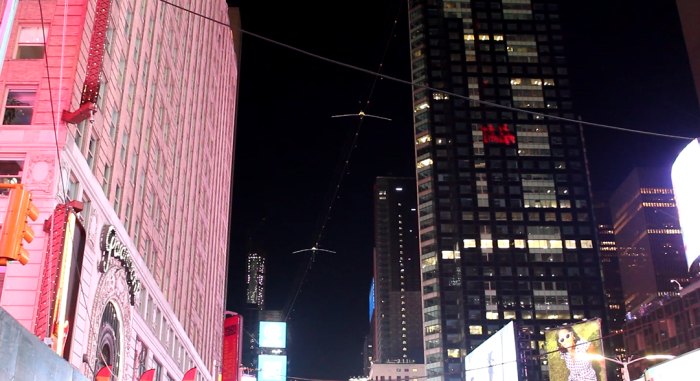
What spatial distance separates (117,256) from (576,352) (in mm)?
41256

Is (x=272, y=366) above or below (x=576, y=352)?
above

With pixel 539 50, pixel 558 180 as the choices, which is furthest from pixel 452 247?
pixel 539 50

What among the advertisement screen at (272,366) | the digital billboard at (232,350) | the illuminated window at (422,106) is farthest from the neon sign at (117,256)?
the illuminated window at (422,106)

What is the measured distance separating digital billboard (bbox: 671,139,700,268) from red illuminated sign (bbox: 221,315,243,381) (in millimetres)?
66458

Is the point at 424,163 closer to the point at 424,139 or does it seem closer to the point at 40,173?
the point at 424,139

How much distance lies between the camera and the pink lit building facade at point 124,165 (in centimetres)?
2866

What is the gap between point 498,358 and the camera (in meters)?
67.7

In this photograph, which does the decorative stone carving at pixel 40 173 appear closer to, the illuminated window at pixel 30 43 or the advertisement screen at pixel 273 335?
the illuminated window at pixel 30 43

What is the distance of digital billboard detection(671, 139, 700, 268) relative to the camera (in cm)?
3194

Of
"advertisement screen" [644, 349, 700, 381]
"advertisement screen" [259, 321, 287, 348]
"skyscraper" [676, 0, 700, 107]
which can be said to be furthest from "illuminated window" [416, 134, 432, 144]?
"skyscraper" [676, 0, 700, 107]

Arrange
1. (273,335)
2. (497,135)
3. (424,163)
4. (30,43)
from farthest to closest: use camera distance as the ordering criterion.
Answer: (497,135)
(424,163)
(273,335)
(30,43)

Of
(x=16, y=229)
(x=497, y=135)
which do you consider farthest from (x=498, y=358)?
(x=497, y=135)

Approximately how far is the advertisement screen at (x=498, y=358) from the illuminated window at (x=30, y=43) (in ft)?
→ 150

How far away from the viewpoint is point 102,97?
35.1m
